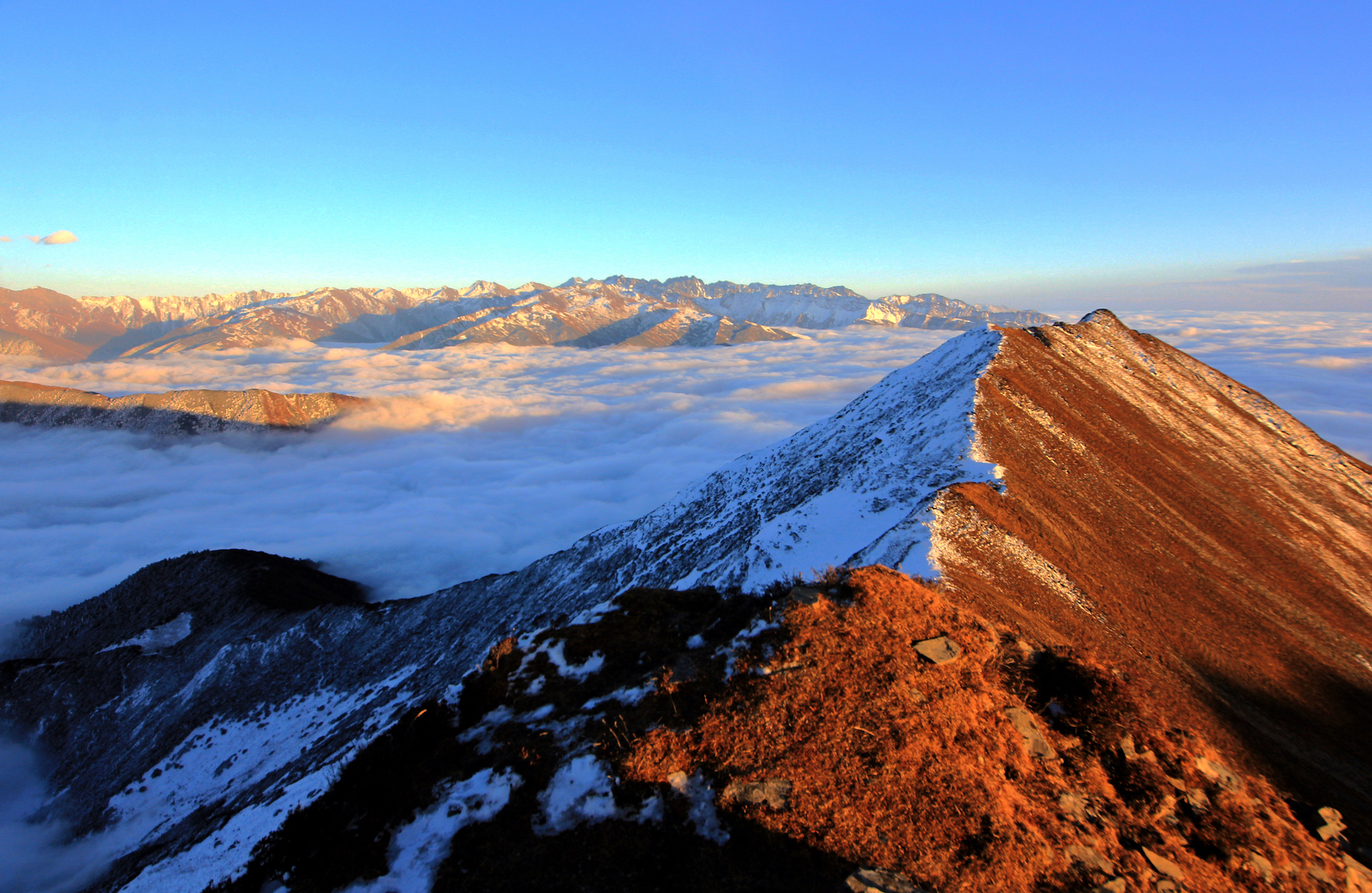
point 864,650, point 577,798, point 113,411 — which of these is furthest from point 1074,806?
point 113,411

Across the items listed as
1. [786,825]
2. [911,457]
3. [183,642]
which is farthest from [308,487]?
[786,825]

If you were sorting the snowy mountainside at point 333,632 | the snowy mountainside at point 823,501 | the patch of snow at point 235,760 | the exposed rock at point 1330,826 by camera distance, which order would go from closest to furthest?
the exposed rock at point 1330,826, the snowy mountainside at point 823,501, the snowy mountainside at point 333,632, the patch of snow at point 235,760

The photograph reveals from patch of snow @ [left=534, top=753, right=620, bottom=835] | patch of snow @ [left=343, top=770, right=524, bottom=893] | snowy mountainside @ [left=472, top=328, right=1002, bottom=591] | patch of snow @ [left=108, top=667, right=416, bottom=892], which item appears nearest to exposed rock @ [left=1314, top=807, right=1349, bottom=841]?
snowy mountainside @ [left=472, top=328, right=1002, bottom=591]

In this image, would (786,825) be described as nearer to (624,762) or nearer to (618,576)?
(624,762)

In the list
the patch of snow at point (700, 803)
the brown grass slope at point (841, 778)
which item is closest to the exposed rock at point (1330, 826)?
the brown grass slope at point (841, 778)

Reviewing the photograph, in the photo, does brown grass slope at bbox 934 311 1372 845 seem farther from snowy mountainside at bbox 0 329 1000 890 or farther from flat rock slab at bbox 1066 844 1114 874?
flat rock slab at bbox 1066 844 1114 874

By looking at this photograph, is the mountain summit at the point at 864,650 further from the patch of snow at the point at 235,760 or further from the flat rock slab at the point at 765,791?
the patch of snow at the point at 235,760
